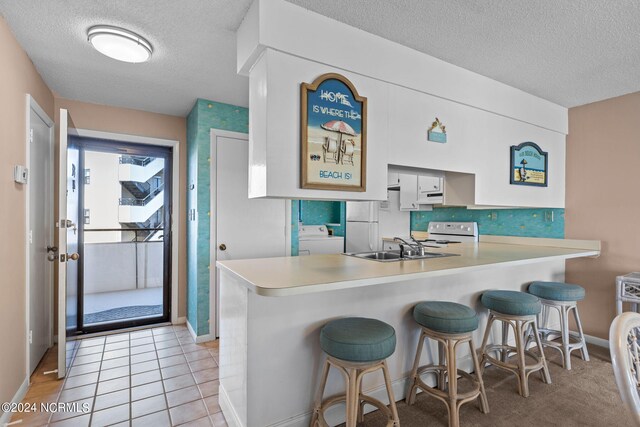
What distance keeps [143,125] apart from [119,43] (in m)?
1.70

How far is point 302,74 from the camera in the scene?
183 centimetres

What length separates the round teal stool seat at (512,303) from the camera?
7.26 feet

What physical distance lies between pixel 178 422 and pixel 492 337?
2504 millimetres

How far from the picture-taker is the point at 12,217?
80.5 inches

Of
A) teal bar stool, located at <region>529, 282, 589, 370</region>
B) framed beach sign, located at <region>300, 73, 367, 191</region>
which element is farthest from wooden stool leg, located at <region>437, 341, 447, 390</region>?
framed beach sign, located at <region>300, 73, 367, 191</region>

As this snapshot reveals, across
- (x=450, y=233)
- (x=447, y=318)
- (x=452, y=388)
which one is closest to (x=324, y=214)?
(x=450, y=233)

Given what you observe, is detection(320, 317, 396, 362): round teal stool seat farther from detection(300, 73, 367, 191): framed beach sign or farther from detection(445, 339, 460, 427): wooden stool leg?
detection(300, 73, 367, 191): framed beach sign

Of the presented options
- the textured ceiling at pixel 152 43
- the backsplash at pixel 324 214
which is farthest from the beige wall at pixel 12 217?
the backsplash at pixel 324 214

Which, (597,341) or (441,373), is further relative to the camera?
(597,341)

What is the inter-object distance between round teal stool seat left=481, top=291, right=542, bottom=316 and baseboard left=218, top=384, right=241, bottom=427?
190cm

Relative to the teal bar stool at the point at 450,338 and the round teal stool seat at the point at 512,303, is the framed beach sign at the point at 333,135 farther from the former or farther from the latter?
the round teal stool seat at the point at 512,303

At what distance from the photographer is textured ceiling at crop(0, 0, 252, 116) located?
1.79m

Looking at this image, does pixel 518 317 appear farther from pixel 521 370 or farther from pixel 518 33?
pixel 518 33

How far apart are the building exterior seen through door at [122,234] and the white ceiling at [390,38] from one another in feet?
3.04
